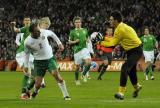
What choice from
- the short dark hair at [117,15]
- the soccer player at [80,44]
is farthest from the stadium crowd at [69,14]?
the short dark hair at [117,15]

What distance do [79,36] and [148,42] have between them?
7.17 meters

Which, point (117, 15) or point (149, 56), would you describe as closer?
point (117, 15)

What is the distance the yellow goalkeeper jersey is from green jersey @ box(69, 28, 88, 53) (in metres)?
10.3

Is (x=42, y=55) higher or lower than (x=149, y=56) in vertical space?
higher

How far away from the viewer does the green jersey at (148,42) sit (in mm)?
35750

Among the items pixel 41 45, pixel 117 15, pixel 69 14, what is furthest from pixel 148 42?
pixel 69 14

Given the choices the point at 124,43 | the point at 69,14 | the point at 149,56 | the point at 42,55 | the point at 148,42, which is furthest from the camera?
the point at 69,14

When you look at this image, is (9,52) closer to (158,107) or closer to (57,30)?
(57,30)

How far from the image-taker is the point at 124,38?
64.2ft

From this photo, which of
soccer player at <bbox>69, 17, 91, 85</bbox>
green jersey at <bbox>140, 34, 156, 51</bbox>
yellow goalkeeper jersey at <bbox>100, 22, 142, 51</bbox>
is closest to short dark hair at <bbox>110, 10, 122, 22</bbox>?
yellow goalkeeper jersey at <bbox>100, 22, 142, 51</bbox>

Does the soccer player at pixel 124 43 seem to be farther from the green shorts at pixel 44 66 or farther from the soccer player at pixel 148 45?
the soccer player at pixel 148 45

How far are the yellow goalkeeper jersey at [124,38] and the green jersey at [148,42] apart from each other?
52.5 feet

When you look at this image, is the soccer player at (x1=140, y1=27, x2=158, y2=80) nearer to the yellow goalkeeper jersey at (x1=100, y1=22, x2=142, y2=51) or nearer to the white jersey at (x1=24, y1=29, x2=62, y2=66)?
the yellow goalkeeper jersey at (x1=100, y1=22, x2=142, y2=51)

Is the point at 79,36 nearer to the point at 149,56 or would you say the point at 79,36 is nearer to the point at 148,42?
the point at 149,56
